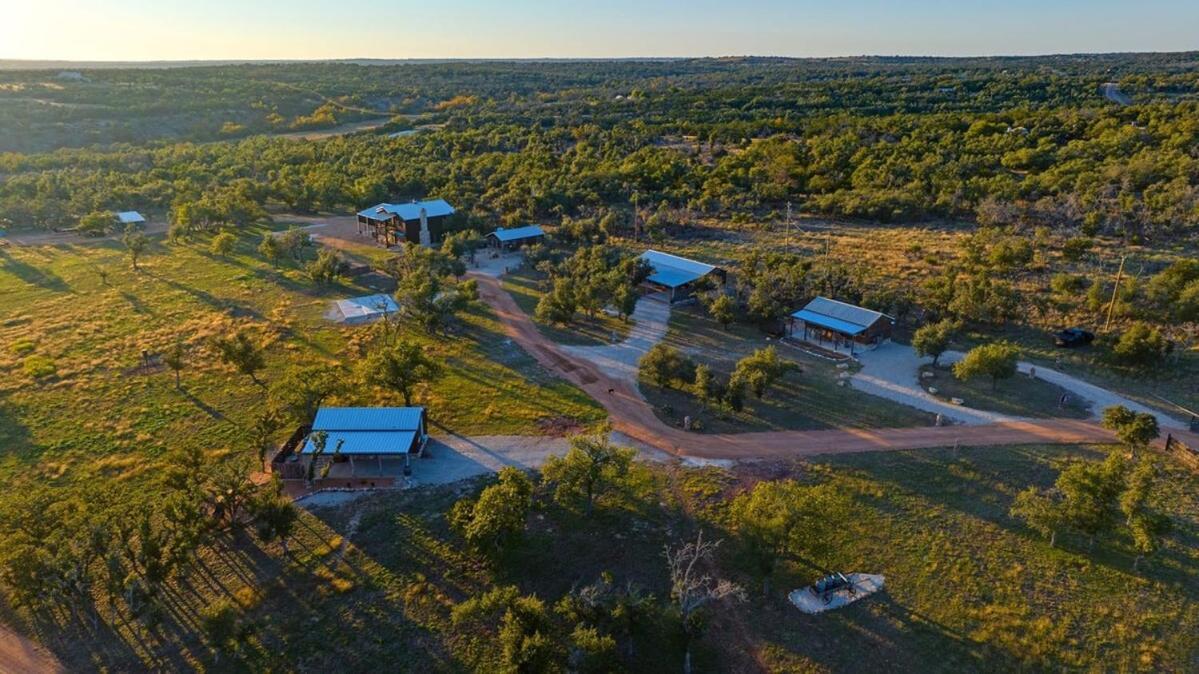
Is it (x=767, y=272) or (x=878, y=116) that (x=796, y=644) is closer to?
(x=767, y=272)

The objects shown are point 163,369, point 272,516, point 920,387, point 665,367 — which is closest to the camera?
point 272,516

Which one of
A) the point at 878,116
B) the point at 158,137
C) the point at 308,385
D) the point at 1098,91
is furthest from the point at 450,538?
the point at 1098,91

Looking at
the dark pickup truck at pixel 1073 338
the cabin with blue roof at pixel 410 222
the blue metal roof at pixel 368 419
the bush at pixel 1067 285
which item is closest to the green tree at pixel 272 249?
the cabin with blue roof at pixel 410 222

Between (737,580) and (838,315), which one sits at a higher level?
(838,315)

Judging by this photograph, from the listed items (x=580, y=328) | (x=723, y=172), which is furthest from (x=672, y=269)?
(x=723, y=172)

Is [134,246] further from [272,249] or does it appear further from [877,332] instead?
[877,332]
